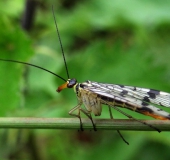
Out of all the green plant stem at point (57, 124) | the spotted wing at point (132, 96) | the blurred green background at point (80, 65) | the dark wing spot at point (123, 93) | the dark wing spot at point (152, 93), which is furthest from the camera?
the blurred green background at point (80, 65)

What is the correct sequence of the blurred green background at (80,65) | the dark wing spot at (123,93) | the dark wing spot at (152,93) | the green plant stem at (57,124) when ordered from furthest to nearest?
the blurred green background at (80,65) → the dark wing spot at (152,93) → the dark wing spot at (123,93) → the green plant stem at (57,124)

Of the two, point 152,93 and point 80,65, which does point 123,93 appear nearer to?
point 152,93

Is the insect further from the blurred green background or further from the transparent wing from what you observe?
the blurred green background

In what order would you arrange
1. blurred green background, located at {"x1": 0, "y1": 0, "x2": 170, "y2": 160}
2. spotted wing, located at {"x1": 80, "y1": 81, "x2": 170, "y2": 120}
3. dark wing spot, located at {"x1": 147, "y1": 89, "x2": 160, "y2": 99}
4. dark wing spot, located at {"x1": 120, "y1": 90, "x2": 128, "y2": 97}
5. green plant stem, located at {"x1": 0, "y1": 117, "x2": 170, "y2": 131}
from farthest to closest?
1. blurred green background, located at {"x1": 0, "y1": 0, "x2": 170, "y2": 160}
2. dark wing spot, located at {"x1": 147, "y1": 89, "x2": 160, "y2": 99}
3. dark wing spot, located at {"x1": 120, "y1": 90, "x2": 128, "y2": 97}
4. spotted wing, located at {"x1": 80, "y1": 81, "x2": 170, "y2": 120}
5. green plant stem, located at {"x1": 0, "y1": 117, "x2": 170, "y2": 131}

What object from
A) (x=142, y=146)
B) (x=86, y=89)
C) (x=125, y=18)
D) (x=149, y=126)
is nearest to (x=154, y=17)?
(x=125, y=18)

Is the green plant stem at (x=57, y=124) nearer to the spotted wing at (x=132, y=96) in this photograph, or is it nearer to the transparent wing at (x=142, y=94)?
the spotted wing at (x=132, y=96)

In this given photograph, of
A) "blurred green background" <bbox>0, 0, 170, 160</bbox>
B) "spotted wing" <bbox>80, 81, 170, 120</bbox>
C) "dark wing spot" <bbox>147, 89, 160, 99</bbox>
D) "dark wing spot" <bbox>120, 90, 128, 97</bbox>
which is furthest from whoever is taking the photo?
"blurred green background" <bbox>0, 0, 170, 160</bbox>

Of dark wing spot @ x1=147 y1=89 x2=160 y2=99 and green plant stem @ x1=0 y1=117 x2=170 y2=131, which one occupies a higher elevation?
green plant stem @ x1=0 y1=117 x2=170 y2=131

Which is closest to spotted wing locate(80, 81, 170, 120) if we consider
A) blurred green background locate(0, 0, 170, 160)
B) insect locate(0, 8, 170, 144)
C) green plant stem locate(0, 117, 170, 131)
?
insect locate(0, 8, 170, 144)

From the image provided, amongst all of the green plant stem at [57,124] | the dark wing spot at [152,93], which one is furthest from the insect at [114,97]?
the green plant stem at [57,124]
